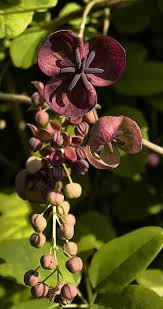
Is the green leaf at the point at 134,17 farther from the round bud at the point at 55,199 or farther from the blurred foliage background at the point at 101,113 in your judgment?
the round bud at the point at 55,199

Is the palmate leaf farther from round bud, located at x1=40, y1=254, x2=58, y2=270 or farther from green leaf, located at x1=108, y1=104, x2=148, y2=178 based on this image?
round bud, located at x1=40, y1=254, x2=58, y2=270

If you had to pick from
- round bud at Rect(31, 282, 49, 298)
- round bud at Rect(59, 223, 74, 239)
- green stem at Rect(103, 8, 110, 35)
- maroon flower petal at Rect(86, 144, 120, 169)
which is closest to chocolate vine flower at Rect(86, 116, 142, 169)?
maroon flower petal at Rect(86, 144, 120, 169)

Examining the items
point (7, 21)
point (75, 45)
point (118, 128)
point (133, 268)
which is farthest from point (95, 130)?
point (7, 21)

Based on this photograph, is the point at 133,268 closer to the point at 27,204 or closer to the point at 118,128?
the point at 118,128

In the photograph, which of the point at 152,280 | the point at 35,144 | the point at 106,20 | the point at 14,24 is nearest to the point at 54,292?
the point at 35,144

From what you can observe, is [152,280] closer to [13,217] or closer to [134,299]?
[134,299]

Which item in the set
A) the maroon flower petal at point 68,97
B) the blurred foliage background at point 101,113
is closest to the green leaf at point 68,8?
the blurred foliage background at point 101,113
